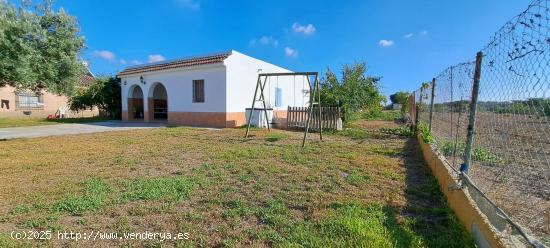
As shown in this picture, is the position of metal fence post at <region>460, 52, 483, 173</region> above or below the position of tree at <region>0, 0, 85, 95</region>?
below

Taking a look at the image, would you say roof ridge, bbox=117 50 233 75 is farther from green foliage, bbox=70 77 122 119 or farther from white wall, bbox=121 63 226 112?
green foliage, bbox=70 77 122 119

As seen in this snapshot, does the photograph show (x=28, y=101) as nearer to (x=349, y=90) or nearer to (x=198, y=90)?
(x=198, y=90)

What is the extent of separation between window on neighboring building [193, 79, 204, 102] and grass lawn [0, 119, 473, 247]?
777cm

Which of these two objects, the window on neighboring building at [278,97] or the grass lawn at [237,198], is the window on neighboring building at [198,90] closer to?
the window on neighboring building at [278,97]

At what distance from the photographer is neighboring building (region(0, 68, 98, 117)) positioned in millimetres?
21477

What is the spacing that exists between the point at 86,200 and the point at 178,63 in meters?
12.2

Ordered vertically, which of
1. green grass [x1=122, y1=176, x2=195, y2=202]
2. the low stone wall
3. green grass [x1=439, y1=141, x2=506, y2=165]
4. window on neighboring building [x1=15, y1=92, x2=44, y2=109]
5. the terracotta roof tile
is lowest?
green grass [x1=122, y1=176, x2=195, y2=202]

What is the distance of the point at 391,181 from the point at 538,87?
2529 millimetres

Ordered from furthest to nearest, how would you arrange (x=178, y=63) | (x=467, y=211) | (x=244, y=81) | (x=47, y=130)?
(x=178, y=63)
(x=244, y=81)
(x=47, y=130)
(x=467, y=211)

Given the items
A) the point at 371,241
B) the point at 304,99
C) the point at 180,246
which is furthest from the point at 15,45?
the point at 304,99

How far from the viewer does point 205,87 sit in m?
13.2

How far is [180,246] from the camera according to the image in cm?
237

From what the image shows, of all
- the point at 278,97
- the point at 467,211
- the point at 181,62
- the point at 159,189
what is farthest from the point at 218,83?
the point at 467,211

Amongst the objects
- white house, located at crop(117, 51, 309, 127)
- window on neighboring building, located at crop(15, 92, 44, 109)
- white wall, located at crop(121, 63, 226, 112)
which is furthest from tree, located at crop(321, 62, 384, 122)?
window on neighboring building, located at crop(15, 92, 44, 109)
